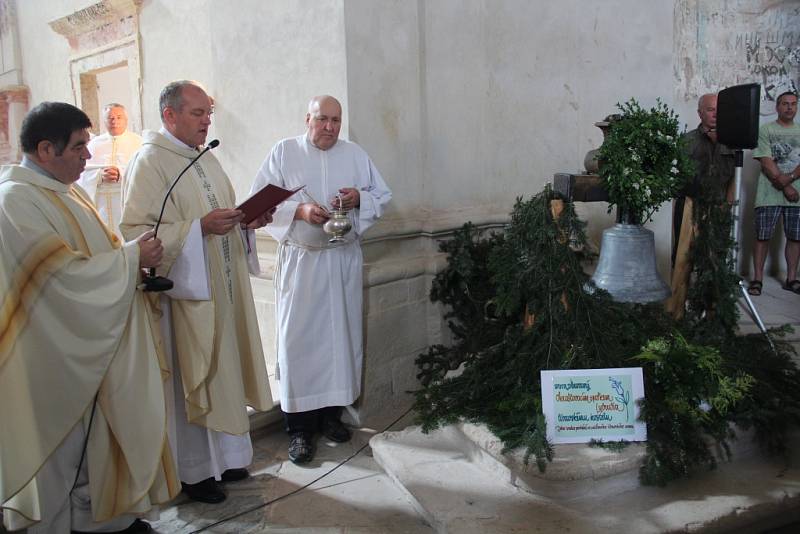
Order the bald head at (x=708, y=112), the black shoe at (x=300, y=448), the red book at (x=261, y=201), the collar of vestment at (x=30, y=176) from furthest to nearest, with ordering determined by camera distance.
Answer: the bald head at (x=708, y=112) → the black shoe at (x=300, y=448) → the red book at (x=261, y=201) → the collar of vestment at (x=30, y=176)

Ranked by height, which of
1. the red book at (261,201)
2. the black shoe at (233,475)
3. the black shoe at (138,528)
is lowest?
the black shoe at (233,475)

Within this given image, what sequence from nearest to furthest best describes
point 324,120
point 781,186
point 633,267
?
point 633,267 < point 324,120 < point 781,186

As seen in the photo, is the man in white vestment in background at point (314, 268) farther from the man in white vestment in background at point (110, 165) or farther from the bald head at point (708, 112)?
the bald head at point (708, 112)

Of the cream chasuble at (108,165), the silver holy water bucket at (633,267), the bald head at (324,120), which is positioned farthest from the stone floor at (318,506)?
the cream chasuble at (108,165)

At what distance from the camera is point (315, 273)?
418 cm

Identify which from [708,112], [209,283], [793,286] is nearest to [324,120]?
[209,283]

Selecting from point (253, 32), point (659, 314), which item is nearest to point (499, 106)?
point (253, 32)

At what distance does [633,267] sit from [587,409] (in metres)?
0.75

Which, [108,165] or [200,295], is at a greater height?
[108,165]

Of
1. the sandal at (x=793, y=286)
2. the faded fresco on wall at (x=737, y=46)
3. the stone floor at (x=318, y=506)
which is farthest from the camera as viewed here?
the faded fresco on wall at (x=737, y=46)

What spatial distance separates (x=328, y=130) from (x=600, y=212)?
2900mm

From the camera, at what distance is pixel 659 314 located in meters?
3.98

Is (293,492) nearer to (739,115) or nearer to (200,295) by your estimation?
(200,295)

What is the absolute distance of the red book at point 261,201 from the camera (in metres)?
3.22
